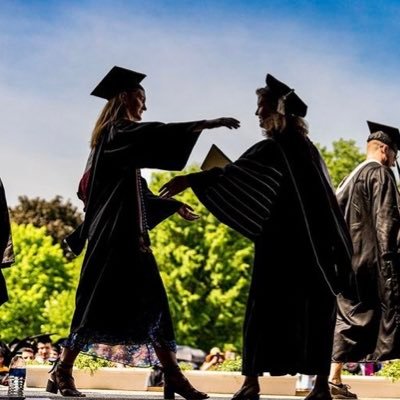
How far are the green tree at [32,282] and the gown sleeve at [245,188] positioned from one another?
50936 millimetres

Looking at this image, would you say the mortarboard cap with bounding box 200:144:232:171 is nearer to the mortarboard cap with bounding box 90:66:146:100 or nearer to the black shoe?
the mortarboard cap with bounding box 90:66:146:100

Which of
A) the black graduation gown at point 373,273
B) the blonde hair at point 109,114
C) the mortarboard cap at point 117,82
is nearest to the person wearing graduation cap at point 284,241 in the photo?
the blonde hair at point 109,114

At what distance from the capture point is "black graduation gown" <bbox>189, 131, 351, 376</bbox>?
31.2ft

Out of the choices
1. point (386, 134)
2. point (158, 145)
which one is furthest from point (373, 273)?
point (158, 145)

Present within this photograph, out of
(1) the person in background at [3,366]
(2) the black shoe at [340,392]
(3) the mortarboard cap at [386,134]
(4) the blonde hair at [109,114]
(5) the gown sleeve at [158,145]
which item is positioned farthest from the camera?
(1) the person in background at [3,366]

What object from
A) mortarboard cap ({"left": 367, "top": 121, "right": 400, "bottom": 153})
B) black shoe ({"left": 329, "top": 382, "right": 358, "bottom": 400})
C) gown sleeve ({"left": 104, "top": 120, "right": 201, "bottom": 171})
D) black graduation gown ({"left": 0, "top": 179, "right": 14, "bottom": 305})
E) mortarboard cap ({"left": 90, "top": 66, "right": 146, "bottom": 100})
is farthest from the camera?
mortarboard cap ({"left": 367, "top": 121, "right": 400, "bottom": 153})

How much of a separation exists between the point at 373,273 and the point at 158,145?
3.73 meters

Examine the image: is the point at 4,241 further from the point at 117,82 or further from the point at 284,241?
the point at 284,241

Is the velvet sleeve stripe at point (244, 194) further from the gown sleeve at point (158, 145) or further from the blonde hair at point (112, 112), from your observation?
the blonde hair at point (112, 112)

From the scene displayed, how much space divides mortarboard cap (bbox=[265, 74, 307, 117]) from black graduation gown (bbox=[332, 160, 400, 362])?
2.77 m

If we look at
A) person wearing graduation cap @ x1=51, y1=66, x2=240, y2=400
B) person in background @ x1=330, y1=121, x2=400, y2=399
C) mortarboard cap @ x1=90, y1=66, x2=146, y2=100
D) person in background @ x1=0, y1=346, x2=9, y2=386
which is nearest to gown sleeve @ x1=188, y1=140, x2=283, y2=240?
person wearing graduation cap @ x1=51, y1=66, x2=240, y2=400

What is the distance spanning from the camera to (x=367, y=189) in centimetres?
1262

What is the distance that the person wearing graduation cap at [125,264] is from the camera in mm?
9773

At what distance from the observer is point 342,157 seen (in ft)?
192
